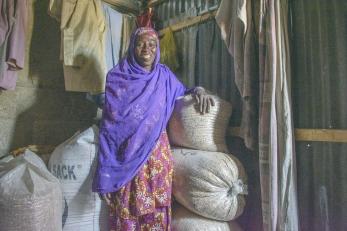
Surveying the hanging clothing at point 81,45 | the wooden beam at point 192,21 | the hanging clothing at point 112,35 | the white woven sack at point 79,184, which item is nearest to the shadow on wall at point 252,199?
the white woven sack at point 79,184

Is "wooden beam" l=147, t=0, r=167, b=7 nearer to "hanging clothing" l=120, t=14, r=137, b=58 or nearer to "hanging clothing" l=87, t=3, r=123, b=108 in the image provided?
"hanging clothing" l=120, t=14, r=137, b=58

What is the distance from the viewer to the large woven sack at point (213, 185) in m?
1.56

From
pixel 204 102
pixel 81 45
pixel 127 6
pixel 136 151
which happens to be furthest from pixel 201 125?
pixel 127 6

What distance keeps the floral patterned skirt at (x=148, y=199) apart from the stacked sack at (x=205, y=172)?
0.22 ft

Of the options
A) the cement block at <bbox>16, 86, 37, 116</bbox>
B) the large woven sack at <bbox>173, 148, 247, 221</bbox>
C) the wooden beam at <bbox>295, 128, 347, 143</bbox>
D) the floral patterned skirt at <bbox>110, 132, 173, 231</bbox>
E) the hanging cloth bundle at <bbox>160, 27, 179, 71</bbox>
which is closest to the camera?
the wooden beam at <bbox>295, 128, 347, 143</bbox>

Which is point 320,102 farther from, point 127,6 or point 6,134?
point 6,134

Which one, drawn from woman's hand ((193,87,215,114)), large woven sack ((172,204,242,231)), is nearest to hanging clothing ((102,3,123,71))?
woman's hand ((193,87,215,114))

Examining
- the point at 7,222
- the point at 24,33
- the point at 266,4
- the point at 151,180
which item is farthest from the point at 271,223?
the point at 24,33

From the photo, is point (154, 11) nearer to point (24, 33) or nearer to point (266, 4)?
point (24, 33)

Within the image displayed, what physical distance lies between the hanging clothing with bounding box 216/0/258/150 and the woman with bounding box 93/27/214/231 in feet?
0.70

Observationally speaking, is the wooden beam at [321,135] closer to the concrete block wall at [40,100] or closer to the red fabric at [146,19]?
the red fabric at [146,19]

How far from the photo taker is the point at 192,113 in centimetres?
174

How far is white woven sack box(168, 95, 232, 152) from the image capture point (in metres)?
1.72

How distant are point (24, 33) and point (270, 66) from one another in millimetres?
1593
